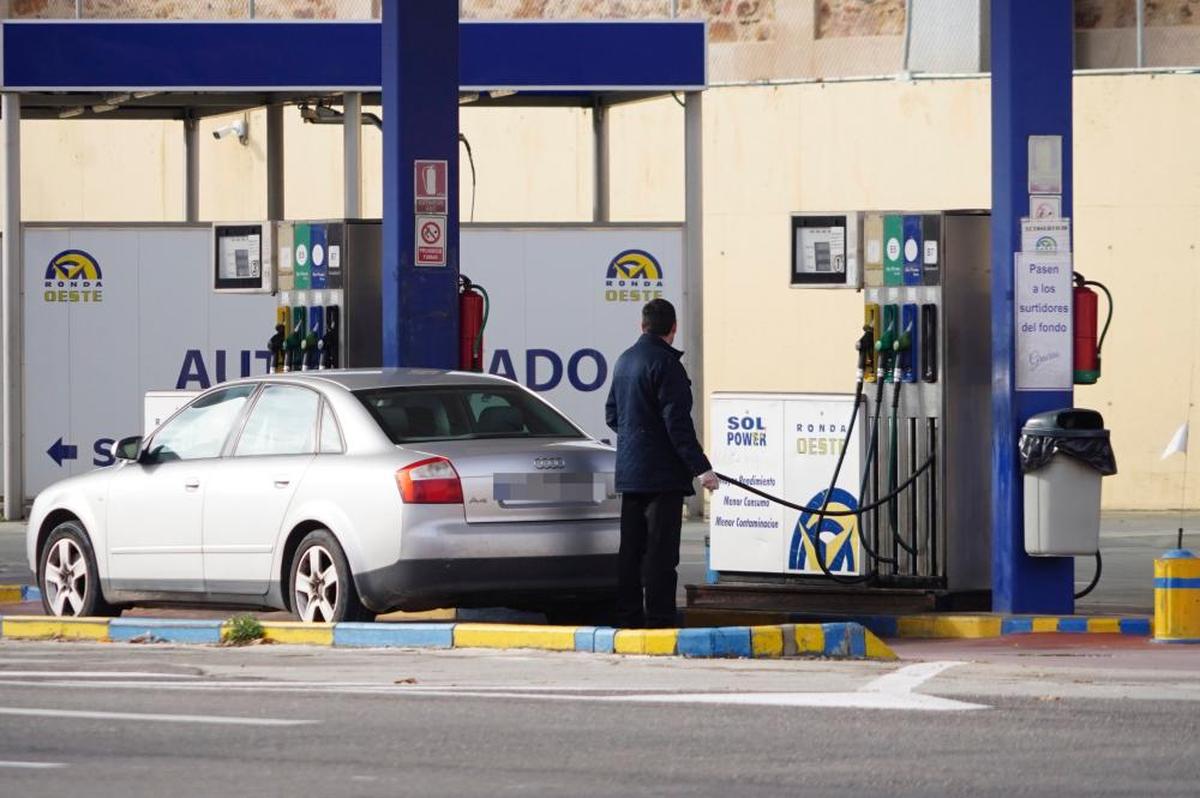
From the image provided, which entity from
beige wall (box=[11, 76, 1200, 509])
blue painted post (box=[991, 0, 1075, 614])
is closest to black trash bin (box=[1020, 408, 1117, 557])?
blue painted post (box=[991, 0, 1075, 614])

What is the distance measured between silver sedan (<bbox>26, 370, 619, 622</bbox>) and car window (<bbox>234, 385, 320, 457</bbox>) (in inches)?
0.5

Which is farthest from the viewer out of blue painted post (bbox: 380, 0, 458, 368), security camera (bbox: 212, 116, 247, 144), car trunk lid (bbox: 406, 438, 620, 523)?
security camera (bbox: 212, 116, 247, 144)

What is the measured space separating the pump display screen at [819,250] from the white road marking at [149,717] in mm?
5884

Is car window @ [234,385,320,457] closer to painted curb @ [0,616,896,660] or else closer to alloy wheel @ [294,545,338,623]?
alloy wheel @ [294,545,338,623]

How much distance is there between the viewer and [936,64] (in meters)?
24.8

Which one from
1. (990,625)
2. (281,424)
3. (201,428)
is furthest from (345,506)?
(990,625)

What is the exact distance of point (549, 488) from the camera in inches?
519

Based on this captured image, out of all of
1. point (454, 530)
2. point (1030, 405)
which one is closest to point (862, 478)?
point (1030, 405)

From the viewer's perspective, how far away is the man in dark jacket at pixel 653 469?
1304 centimetres

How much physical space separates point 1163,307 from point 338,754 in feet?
53.5

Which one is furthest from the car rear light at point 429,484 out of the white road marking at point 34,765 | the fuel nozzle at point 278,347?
the fuel nozzle at point 278,347

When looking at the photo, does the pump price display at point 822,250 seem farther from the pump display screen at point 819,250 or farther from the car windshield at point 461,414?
the car windshield at point 461,414

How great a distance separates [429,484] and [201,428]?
2.19 meters

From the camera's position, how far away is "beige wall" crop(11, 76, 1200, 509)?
77.9ft
